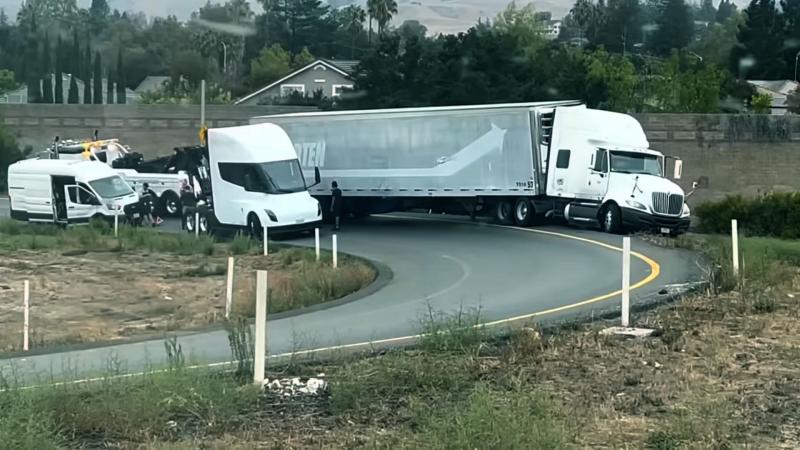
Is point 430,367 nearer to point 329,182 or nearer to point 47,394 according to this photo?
point 47,394

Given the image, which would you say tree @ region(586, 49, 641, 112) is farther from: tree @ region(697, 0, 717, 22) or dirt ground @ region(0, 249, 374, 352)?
tree @ region(697, 0, 717, 22)

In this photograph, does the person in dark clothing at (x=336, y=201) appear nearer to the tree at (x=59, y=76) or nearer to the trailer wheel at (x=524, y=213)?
the trailer wheel at (x=524, y=213)

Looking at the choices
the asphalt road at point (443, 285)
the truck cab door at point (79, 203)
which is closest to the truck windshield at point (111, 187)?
the truck cab door at point (79, 203)

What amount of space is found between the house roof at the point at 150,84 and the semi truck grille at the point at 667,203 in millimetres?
46442

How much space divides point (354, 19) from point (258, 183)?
68.9 m

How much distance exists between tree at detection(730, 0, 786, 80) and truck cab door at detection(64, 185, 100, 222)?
164ft

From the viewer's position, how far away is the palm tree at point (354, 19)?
100725 mm

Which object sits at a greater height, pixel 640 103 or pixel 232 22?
pixel 232 22

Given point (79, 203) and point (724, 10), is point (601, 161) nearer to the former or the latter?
point (79, 203)

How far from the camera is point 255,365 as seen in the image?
34.9 feet

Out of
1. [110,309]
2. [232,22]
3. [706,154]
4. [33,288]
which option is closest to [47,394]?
[110,309]

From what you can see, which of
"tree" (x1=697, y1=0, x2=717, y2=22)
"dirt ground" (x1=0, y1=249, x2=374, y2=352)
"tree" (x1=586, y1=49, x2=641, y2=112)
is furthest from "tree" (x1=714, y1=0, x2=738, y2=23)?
"dirt ground" (x1=0, y1=249, x2=374, y2=352)

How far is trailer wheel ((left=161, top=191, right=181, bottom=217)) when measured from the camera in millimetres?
42125

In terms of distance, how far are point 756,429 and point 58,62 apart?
215 feet
